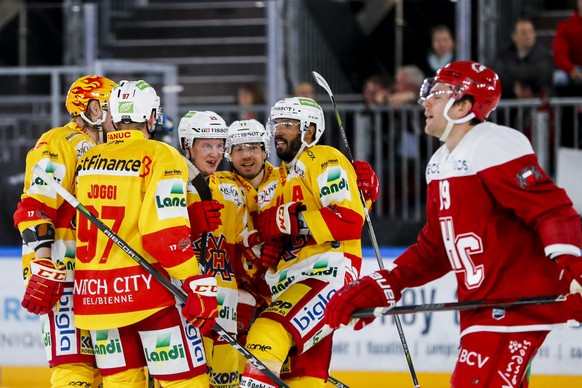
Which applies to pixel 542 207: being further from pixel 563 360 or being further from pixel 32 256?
pixel 563 360

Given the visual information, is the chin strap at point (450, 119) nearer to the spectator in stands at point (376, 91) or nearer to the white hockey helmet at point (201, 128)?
the white hockey helmet at point (201, 128)

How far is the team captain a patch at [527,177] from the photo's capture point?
4516mm

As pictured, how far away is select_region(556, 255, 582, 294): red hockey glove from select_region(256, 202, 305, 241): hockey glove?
1.68m

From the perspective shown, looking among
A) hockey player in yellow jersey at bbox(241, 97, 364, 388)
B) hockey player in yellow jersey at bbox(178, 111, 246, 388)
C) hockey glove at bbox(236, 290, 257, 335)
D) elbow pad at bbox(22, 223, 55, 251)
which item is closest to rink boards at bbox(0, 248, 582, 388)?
hockey glove at bbox(236, 290, 257, 335)

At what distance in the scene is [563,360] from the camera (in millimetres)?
8055

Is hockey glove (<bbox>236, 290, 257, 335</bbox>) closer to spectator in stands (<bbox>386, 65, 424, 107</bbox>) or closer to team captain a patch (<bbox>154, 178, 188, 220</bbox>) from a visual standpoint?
team captain a patch (<bbox>154, 178, 188, 220</bbox>)

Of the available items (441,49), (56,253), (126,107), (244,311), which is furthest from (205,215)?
(441,49)

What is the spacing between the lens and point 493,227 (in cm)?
464

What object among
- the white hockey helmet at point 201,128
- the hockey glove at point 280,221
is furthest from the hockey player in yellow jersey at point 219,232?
the hockey glove at point 280,221

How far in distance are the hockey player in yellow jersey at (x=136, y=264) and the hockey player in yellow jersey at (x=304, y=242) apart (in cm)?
43

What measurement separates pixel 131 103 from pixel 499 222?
1.74 metres

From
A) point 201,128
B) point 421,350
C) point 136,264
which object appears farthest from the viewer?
point 421,350

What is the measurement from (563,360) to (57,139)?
3.84 meters

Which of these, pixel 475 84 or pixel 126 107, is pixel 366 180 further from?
pixel 475 84
